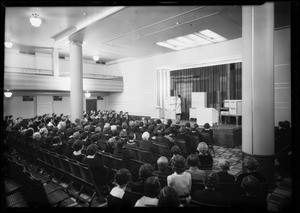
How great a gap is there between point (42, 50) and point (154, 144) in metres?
11.7

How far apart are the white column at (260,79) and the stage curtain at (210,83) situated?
6.68m

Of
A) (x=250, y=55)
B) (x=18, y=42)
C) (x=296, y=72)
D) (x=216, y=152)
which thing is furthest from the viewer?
(x=18, y=42)

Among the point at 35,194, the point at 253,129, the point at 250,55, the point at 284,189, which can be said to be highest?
the point at 250,55

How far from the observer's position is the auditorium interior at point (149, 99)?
9.59 ft

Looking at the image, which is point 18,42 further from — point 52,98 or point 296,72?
point 296,72

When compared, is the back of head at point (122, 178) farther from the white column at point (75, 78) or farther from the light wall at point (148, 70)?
the light wall at point (148, 70)

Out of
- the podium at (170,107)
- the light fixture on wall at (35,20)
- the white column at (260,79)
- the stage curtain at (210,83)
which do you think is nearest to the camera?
the white column at (260,79)

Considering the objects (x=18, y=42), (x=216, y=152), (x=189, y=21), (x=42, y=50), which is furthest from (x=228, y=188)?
(x=42, y=50)

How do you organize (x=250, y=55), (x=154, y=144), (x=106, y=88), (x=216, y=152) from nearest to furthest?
(x=250, y=55) → (x=154, y=144) → (x=216, y=152) → (x=106, y=88)

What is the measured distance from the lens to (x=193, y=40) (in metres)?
10.4

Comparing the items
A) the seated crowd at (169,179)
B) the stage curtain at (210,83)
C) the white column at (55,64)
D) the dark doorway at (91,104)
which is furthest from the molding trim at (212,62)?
the dark doorway at (91,104)

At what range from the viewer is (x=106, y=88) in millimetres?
14531

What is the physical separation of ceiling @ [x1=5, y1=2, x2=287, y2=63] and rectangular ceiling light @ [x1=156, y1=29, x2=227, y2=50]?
0.48 m

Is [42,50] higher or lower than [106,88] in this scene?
higher
